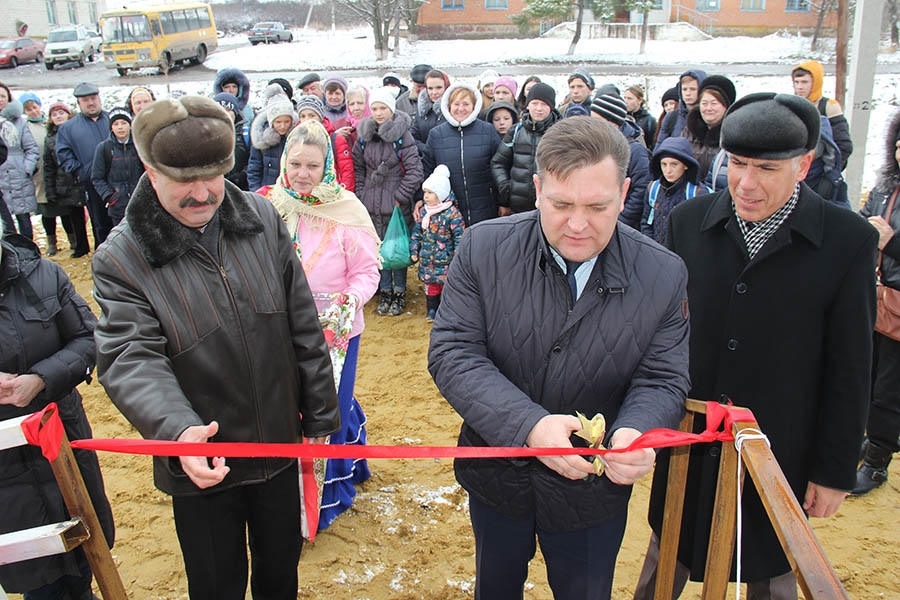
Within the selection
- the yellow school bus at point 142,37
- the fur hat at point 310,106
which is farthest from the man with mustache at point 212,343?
the yellow school bus at point 142,37

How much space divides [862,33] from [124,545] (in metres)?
8.23

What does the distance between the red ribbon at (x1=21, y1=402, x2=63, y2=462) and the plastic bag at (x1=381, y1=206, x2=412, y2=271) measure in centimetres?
480

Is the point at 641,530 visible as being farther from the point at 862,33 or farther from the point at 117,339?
the point at 862,33

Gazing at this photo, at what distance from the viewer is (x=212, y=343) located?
82.4 inches

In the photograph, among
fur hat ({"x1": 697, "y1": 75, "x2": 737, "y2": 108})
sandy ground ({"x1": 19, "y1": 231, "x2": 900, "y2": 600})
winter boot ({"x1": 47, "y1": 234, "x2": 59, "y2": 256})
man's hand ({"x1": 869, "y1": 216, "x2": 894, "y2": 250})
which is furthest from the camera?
winter boot ({"x1": 47, "y1": 234, "x2": 59, "y2": 256})

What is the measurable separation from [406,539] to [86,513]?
191 centimetres

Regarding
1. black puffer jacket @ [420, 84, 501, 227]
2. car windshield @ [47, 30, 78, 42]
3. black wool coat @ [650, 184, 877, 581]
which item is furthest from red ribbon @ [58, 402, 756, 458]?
car windshield @ [47, 30, 78, 42]

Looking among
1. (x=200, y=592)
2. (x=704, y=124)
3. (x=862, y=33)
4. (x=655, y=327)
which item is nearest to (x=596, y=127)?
(x=655, y=327)

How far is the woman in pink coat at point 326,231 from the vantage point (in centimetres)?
326

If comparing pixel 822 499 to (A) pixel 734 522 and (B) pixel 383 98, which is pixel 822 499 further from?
(B) pixel 383 98

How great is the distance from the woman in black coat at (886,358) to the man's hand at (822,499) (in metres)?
1.76

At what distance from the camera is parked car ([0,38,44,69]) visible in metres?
29.0

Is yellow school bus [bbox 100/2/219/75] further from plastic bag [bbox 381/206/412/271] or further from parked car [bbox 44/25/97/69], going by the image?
plastic bag [bbox 381/206/412/271]

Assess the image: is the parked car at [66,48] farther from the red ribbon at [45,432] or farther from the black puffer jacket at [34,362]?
the red ribbon at [45,432]
